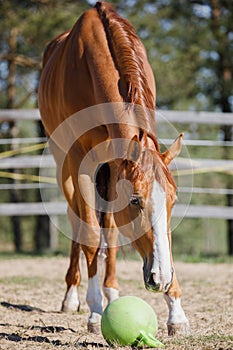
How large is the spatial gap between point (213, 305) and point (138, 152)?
2.07 metres

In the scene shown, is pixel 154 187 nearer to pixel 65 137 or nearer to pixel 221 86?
pixel 65 137

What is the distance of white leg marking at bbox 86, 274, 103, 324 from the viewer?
11.8 ft

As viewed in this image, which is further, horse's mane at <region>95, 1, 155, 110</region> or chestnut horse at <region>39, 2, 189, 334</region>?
horse's mane at <region>95, 1, 155, 110</region>

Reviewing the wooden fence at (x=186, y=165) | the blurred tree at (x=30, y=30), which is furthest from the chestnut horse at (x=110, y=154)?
the blurred tree at (x=30, y=30)

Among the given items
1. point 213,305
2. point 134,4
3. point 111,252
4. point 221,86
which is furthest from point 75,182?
point 134,4

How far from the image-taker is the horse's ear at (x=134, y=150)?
9.99ft

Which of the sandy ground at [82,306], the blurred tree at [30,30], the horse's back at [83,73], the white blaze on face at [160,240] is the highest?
the blurred tree at [30,30]

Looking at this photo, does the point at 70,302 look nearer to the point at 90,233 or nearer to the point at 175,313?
the point at 90,233

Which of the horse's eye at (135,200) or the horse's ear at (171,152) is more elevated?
the horse's ear at (171,152)

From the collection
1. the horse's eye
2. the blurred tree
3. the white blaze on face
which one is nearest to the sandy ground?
the white blaze on face

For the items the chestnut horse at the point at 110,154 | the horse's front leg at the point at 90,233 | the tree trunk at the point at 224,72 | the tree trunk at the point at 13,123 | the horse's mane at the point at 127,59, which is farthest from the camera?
the tree trunk at the point at 13,123

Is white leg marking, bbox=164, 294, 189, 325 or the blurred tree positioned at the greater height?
the blurred tree

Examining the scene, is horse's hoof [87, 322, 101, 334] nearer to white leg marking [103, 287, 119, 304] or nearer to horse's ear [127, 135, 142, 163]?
white leg marking [103, 287, 119, 304]

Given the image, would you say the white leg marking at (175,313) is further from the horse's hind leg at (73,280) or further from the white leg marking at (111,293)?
the horse's hind leg at (73,280)
